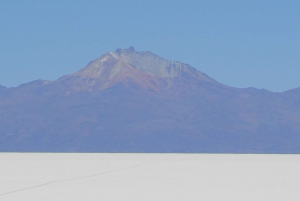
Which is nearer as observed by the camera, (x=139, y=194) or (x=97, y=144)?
(x=139, y=194)

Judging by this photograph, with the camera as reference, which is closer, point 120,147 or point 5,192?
point 5,192

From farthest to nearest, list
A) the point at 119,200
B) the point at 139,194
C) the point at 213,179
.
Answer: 1. the point at 213,179
2. the point at 139,194
3. the point at 119,200

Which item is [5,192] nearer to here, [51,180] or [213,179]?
[51,180]

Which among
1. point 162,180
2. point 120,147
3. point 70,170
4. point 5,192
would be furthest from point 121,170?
point 120,147

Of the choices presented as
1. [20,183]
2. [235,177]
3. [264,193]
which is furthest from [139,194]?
[235,177]

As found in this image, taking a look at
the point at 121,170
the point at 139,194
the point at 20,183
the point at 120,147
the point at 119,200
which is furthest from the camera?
the point at 120,147

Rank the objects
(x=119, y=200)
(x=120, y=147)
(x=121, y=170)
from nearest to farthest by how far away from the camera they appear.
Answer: (x=119, y=200)
(x=121, y=170)
(x=120, y=147)

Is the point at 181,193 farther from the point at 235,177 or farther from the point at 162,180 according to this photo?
the point at 235,177

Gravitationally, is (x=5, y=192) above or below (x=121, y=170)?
below

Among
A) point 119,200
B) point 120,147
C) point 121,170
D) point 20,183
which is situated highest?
point 120,147
